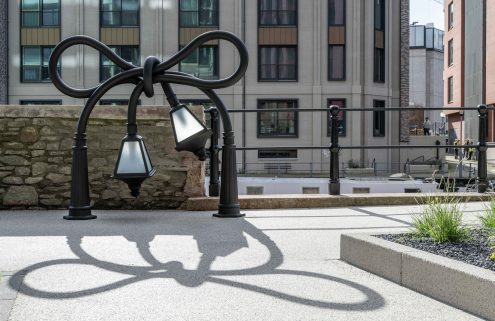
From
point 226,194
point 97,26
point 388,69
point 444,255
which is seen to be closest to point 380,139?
point 388,69

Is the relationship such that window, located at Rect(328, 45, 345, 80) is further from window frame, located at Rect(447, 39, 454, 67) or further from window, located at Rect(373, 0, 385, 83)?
window frame, located at Rect(447, 39, 454, 67)

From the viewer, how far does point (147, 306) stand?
3.76 meters

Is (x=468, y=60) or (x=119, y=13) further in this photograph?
(x=468, y=60)

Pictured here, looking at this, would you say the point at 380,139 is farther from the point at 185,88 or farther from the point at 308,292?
the point at 308,292

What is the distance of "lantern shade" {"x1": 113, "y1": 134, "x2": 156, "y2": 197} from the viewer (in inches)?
271

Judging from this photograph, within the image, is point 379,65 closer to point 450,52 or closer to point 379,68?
point 379,68

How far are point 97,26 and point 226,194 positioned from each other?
3036 cm

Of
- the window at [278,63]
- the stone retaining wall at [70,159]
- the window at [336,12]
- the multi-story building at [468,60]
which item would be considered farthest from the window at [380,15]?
the stone retaining wall at [70,159]

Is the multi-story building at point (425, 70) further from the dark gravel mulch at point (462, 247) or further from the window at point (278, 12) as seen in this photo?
the dark gravel mulch at point (462, 247)

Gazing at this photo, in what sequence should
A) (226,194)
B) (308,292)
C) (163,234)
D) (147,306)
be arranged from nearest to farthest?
(147,306), (308,292), (163,234), (226,194)

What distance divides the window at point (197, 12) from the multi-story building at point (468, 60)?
756 inches

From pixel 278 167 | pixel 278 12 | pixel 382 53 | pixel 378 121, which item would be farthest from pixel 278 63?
pixel 378 121

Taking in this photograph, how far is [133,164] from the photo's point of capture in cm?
691

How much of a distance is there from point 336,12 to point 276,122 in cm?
754
